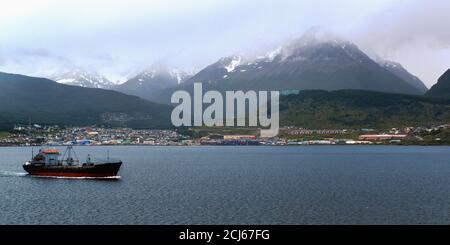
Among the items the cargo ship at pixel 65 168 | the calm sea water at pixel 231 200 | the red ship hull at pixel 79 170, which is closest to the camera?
the calm sea water at pixel 231 200

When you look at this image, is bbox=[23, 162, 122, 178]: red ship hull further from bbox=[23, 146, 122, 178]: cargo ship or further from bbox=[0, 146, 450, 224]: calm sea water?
bbox=[0, 146, 450, 224]: calm sea water

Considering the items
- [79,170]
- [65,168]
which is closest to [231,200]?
[79,170]

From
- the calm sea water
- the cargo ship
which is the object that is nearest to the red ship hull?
the cargo ship

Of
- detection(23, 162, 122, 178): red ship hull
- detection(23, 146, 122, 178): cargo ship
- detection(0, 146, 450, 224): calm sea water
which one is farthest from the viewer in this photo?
detection(23, 146, 122, 178): cargo ship

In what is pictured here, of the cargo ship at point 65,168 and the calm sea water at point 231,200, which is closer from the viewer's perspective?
the calm sea water at point 231,200

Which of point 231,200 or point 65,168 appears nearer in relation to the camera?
point 231,200

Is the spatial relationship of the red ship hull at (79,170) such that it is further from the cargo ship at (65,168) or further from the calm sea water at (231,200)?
the calm sea water at (231,200)

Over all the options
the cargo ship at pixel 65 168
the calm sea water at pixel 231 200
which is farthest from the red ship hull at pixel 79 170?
the calm sea water at pixel 231 200

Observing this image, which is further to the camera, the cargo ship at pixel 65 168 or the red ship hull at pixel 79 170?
the cargo ship at pixel 65 168

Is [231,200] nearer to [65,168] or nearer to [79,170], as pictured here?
[79,170]

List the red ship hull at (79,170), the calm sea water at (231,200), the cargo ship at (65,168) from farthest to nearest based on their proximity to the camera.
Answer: the cargo ship at (65,168) → the red ship hull at (79,170) → the calm sea water at (231,200)

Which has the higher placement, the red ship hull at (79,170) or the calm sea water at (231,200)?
the red ship hull at (79,170)
